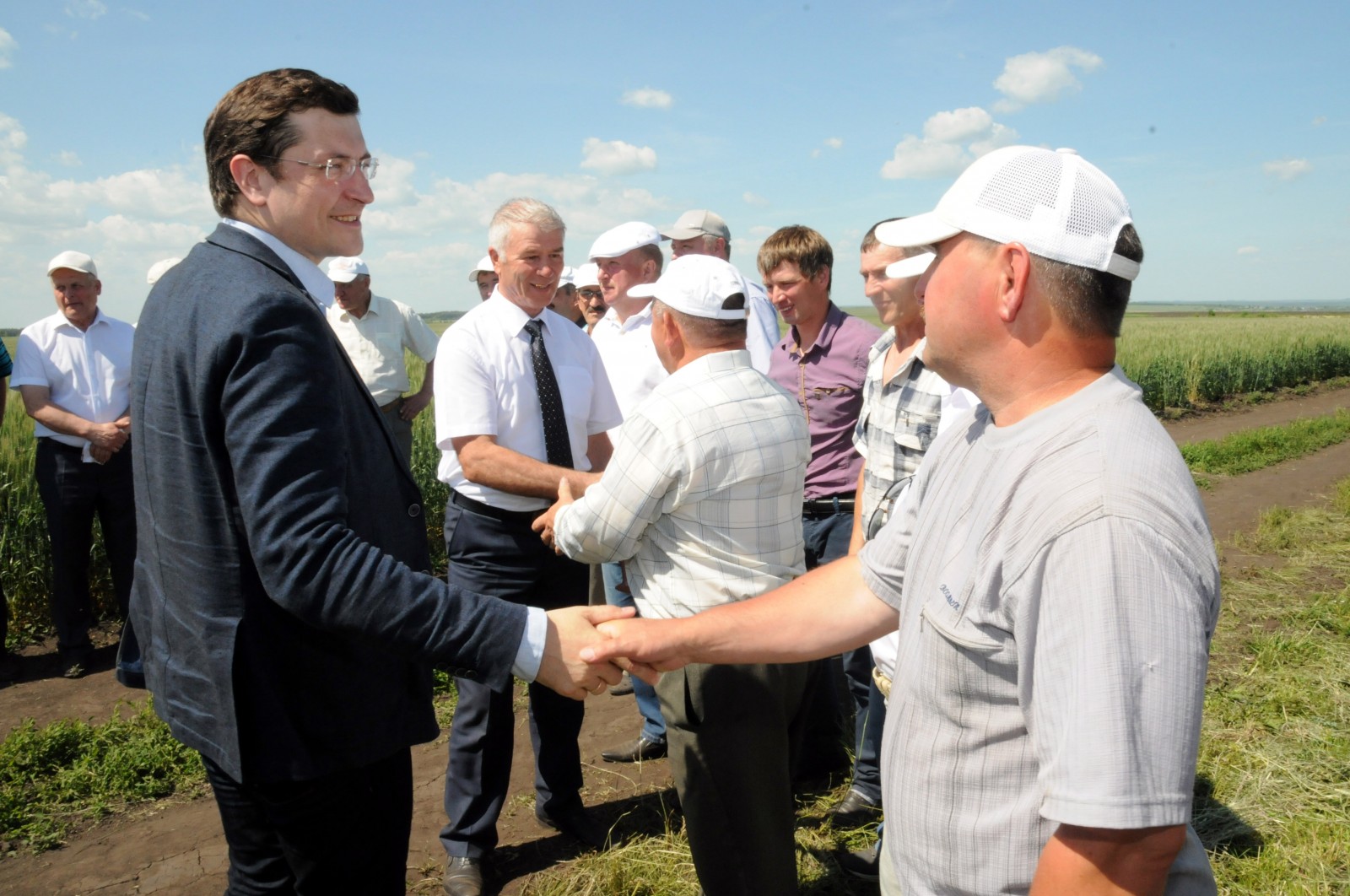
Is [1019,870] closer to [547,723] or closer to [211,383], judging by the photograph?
[211,383]

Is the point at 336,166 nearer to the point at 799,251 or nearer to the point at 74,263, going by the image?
the point at 799,251

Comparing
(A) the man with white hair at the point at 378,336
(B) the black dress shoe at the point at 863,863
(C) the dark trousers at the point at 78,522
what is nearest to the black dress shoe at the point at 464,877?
(B) the black dress shoe at the point at 863,863

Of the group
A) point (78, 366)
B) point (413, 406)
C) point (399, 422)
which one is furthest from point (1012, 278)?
point (413, 406)

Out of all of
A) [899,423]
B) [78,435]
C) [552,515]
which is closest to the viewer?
[552,515]

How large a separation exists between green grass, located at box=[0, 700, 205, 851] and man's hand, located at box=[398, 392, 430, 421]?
321cm

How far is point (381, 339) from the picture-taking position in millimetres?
7438

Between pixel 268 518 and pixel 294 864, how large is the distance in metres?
0.86

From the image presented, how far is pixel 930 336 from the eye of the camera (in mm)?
1590

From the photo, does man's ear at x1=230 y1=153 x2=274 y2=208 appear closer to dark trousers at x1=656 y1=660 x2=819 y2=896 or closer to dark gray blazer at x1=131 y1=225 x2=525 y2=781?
dark gray blazer at x1=131 y1=225 x2=525 y2=781

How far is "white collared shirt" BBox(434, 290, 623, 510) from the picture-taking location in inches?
144

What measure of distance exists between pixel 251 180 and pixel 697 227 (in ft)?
15.5

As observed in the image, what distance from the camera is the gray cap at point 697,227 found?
6578 mm

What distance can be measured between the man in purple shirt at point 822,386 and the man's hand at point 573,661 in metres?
2.25

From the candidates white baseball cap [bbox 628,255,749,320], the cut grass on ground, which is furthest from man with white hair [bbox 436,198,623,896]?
the cut grass on ground
